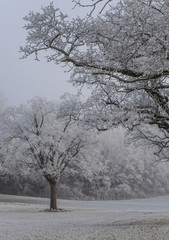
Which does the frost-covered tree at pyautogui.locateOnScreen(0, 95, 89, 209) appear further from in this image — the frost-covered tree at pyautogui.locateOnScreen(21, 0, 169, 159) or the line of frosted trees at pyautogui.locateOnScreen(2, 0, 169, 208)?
the frost-covered tree at pyautogui.locateOnScreen(21, 0, 169, 159)

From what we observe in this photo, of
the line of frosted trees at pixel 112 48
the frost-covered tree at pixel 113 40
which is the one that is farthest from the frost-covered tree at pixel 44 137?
the frost-covered tree at pixel 113 40

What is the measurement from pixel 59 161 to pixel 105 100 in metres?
12.4

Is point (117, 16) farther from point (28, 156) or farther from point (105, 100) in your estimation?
point (28, 156)

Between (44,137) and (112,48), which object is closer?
(112,48)

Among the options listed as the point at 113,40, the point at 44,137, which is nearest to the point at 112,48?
the point at 113,40

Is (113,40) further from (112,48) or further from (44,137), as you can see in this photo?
(44,137)

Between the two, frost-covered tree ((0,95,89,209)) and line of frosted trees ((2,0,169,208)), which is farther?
frost-covered tree ((0,95,89,209))

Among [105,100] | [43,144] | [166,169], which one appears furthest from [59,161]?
[166,169]

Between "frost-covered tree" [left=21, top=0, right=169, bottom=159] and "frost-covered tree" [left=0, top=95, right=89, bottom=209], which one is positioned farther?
"frost-covered tree" [left=0, top=95, right=89, bottom=209]

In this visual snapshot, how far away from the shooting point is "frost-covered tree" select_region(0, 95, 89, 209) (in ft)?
69.0

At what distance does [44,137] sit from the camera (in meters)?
20.8

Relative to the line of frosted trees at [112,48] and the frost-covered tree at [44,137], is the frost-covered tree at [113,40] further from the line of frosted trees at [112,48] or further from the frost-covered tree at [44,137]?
the frost-covered tree at [44,137]

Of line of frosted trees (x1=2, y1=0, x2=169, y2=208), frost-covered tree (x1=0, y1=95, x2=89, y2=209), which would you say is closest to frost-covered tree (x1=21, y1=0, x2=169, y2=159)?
line of frosted trees (x1=2, y1=0, x2=169, y2=208)

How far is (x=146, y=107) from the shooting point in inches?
420
